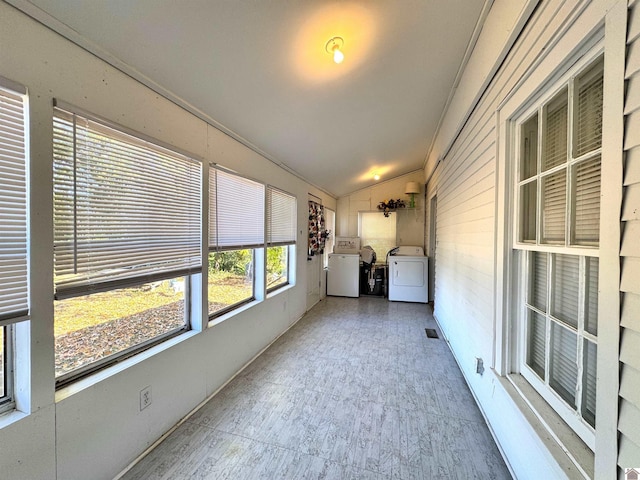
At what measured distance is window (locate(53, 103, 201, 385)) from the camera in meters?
1.23

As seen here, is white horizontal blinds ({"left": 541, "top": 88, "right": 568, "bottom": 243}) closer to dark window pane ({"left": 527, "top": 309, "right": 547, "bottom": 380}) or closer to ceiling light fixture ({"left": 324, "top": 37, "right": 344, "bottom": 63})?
dark window pane ({"left": 527, "top": 309, "right": 547, "bottom": 380})

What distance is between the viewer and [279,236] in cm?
346

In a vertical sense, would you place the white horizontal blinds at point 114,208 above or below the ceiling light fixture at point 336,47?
below

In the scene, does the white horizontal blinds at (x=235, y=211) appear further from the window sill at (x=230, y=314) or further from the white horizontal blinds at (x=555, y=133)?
the white horizontal blinds at (x=555, y=133)

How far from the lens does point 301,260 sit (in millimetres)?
4246

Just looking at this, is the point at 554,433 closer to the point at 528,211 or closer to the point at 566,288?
the point at 566,288

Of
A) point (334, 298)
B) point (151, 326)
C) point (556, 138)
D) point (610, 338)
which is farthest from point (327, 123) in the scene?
point (334, 298)

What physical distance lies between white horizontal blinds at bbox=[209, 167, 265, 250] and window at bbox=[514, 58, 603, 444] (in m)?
2.17

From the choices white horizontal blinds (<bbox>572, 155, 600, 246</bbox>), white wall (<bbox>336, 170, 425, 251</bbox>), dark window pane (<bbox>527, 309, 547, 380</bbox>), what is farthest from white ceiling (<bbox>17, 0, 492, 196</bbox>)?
white wall (<bbox>336, 170, 425, 251</bbox>)

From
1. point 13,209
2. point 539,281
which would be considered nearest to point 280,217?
point 13,209

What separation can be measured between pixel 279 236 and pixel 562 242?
111 inches

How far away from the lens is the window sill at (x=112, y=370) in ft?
4.02

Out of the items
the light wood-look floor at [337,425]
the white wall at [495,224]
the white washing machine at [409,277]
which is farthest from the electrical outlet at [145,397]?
the white washing machine at [409,277]

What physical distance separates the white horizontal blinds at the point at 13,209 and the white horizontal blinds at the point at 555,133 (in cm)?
230
